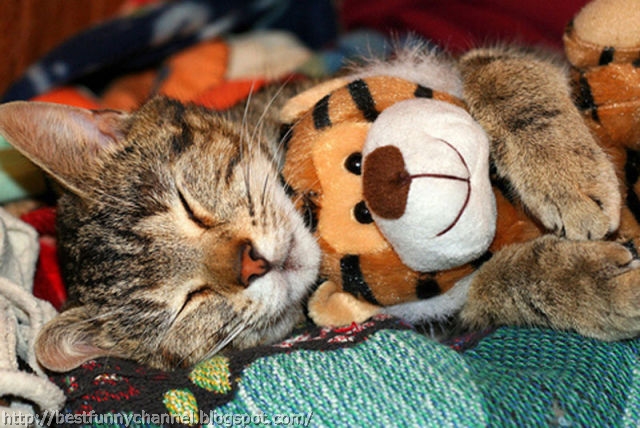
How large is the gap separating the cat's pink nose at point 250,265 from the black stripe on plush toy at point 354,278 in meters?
0.16

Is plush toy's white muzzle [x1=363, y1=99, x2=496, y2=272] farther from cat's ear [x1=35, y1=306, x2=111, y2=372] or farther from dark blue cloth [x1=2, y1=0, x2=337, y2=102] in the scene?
dark blue cloth [x1=2, y1=0, x2=337, y2=102]

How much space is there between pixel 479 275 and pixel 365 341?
0.32 metres

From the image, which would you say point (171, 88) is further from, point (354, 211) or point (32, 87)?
point (354, 211)

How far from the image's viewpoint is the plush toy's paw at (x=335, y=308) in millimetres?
1383

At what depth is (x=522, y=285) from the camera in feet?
4.33

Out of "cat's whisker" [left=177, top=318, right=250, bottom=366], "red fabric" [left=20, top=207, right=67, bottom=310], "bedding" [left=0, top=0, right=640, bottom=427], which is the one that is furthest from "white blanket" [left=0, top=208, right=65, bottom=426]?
"cat's whisker" [left=177, top=318, right=250, bottom=366]

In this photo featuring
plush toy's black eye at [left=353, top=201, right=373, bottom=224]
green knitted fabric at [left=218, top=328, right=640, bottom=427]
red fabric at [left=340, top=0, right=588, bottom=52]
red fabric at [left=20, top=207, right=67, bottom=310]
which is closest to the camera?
green knitted fabric at [left=218, top=328, right=640, bottom=427]

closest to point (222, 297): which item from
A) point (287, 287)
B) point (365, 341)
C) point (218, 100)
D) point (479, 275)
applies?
point (287, 287)

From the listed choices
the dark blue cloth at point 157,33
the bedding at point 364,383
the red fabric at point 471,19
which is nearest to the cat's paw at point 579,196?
the bedding at point 364,383

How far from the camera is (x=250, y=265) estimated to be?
136 centimetres

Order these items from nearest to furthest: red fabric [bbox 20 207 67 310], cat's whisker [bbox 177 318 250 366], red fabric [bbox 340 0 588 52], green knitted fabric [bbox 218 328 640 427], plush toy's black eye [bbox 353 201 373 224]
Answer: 1. green knitted fabric [bbox 218 328 640 427]
2. plush toy's black eye [bbox 353 201 373 224]
3. cat's whisker [bbox 177 318 250 366]
4. red fabric [bbox 20 207 67 310]
5. red fabric [bbox 340 0 588 52]

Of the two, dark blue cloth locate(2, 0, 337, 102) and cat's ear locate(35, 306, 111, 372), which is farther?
dark blue cloth locate(2, 0, 337, 102)

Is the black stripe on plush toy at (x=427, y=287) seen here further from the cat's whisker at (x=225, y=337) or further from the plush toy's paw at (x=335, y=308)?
the cat's whisker at (x=225, y=337)

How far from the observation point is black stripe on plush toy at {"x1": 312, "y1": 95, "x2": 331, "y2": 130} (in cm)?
137
